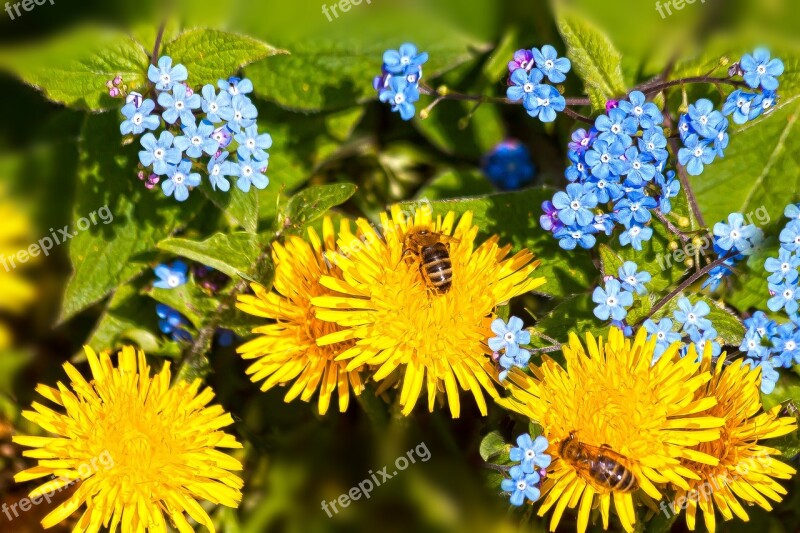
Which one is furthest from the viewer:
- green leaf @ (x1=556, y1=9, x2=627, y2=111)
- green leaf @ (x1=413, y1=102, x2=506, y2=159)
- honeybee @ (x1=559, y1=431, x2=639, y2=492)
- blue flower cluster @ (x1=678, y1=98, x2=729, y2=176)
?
green leaf @ (x1=413, y1=102, x2=506, y2=159)

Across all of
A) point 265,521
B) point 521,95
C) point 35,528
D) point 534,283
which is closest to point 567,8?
point 521,95

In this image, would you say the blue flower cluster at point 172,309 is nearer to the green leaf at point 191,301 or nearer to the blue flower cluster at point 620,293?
the green leaf at point 191,301

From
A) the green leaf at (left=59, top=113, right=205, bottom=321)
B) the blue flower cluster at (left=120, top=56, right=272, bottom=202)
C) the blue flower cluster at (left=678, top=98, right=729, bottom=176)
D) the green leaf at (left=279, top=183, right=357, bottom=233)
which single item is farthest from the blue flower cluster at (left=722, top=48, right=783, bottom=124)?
the green leaf at (left=59, top=113, right=205, bottom=321)

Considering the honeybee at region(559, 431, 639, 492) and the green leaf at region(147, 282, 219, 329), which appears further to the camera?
the green leaf at region(147, 282, 219, 329)

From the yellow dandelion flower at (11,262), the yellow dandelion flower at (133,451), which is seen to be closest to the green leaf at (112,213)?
the yellow dandelion flower at (133,451)

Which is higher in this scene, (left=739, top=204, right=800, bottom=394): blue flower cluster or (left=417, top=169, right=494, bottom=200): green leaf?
(left=417, top=169, right=494, bottom=200): green leaf

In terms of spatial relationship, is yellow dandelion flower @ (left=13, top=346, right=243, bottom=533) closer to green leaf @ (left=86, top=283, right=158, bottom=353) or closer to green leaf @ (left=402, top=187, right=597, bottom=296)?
green leaf @ (left=86, top=283, right=158, bottom=353)

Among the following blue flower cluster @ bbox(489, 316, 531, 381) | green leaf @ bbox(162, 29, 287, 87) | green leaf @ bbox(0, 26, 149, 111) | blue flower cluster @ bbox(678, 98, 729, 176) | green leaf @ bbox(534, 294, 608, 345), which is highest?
green leaf @ bbox(0, 26, 149, 111)

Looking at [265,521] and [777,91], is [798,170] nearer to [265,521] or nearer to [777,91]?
[777,91]
